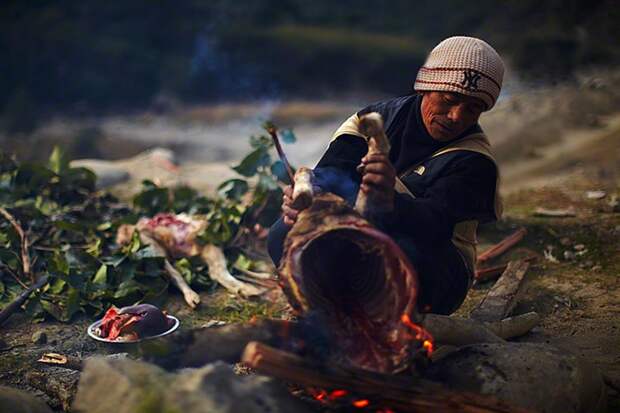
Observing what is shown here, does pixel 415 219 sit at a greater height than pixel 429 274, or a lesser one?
greater

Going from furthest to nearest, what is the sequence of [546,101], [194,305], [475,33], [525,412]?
[475,33]
[546,101]
[194,305]
[525,412]

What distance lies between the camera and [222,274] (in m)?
5.00

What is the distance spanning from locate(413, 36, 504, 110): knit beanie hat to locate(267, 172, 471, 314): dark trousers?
626 millimetres

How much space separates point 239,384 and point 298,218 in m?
0.76

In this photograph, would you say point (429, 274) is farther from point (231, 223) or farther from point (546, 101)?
point (546, 101)

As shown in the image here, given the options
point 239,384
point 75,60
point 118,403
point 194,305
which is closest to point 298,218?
point 239,384

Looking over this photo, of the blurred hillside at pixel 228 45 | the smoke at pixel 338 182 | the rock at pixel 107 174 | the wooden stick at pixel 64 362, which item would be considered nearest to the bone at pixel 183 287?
the wooden stick at pixel 64 362

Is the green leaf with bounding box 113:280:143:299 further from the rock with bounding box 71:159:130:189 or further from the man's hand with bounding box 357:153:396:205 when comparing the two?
the rock with bounding box 71:159:130:189

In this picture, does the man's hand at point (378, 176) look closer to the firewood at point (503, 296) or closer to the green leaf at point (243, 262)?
the firewood at point (503, 296)

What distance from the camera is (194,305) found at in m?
4.59

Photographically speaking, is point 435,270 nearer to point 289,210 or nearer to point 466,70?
point 289,210

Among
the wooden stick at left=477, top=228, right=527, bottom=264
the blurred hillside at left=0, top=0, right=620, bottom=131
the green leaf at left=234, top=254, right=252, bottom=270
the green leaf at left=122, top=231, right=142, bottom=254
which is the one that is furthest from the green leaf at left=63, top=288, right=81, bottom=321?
the blurred hillside at left=0, top=0, right=620, bottom=131

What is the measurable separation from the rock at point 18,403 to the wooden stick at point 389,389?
3.03 feet

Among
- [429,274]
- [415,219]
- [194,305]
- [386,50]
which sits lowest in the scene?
[194,305]
